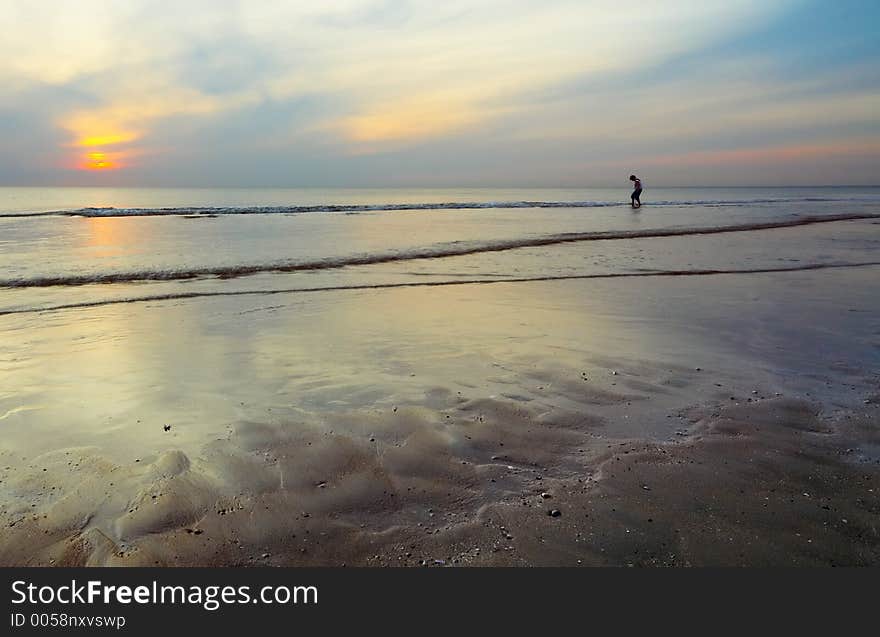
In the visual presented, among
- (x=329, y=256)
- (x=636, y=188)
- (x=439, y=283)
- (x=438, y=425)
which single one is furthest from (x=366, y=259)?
(x=636, y=188)

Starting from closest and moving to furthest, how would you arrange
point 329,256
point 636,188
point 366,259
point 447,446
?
point 447,446, point 366,259, point 329,256, point 636,188

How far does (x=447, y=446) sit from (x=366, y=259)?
37.4ft

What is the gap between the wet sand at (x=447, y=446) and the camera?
2.75 meters

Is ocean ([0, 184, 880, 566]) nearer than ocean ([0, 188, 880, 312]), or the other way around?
ocean ([0, 184, 880, 566])

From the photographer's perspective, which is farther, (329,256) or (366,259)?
(329,256)

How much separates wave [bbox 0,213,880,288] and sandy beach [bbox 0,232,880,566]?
180 inches

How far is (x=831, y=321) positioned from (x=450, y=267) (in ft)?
25.6

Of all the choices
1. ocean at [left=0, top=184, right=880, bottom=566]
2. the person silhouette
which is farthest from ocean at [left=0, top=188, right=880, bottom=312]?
the person silhouette

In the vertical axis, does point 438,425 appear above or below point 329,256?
below

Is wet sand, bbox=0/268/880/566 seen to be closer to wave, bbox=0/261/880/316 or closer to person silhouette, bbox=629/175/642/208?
wave, bbox=0/261/880/316

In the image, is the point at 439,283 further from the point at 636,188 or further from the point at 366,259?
the point at 636,188

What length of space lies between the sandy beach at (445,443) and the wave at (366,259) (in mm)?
4563

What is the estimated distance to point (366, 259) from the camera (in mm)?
14688

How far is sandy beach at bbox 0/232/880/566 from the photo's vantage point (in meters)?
2.75
